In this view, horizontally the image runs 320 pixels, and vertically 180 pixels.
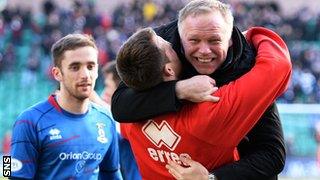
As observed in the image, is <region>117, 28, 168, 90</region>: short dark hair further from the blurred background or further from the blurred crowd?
the blurred crowd

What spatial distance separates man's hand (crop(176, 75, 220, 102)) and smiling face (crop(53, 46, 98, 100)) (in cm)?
188

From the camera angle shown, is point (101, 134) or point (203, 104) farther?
point (101, 134)

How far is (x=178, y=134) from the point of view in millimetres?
3168

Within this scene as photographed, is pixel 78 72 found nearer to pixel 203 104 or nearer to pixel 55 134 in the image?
pixel 55 134

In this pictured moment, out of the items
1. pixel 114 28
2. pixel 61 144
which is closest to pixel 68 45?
pixel 61 144

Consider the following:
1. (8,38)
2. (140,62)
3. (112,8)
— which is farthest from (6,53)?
(140,62)

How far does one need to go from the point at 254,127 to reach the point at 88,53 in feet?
6.88

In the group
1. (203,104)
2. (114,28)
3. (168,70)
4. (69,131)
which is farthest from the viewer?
(114,28)

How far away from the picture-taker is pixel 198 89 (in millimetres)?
3090

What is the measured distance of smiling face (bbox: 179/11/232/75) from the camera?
3.07 meters

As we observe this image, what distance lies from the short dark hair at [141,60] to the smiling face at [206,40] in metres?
0.13

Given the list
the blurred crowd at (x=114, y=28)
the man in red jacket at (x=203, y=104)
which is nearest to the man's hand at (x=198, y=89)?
the man in red jacket at (x=203, y=104)

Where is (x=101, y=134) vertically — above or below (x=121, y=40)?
above

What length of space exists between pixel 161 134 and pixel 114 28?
57.6 feet
